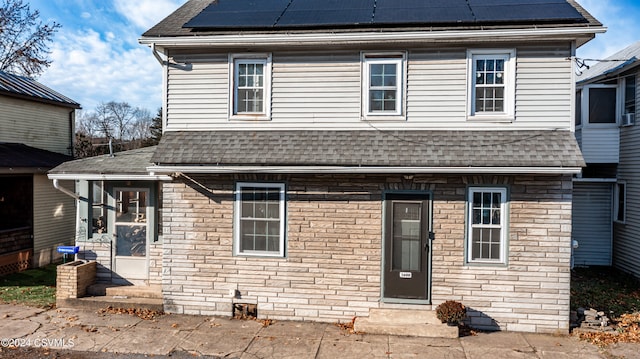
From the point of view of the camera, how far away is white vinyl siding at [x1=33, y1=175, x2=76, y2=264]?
13281 millimetres

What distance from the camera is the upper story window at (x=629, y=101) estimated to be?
39.0ft

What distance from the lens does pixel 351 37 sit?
8148 mm

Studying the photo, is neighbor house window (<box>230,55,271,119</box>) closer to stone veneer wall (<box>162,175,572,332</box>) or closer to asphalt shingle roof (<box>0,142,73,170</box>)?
stone veneer wall (<box>162,175,572,332</box>)

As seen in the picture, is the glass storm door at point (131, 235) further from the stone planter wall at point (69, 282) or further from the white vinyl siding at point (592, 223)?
the white vinyl siding at point (592, 223)

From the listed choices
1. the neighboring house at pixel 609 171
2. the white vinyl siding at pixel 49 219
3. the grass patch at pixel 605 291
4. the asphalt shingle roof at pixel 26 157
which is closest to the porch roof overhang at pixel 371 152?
the grass patch at pixel 605 291

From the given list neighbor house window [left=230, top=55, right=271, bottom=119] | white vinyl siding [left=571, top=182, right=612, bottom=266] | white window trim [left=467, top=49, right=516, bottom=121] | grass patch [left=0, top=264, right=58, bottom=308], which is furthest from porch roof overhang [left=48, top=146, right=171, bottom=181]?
white vinyl siding [left=571, top=182, right=612, bottom=266]

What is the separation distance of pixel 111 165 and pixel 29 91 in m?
8.74

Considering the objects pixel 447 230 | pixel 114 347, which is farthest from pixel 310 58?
pixel 114 347

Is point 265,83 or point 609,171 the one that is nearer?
point 265,83

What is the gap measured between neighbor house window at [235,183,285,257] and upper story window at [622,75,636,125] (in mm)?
10451

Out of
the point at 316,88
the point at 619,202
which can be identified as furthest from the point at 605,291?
the point at 316,88

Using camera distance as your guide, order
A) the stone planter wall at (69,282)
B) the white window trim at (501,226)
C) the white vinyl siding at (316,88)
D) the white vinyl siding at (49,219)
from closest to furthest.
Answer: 1. the white window trim at (501,226)
2. the white vinyl siding at (316,88)
3. the stone planter wall at (69,282)
4. the white vinyl siding at (49,219)

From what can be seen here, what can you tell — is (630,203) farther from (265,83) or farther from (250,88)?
(250,88)

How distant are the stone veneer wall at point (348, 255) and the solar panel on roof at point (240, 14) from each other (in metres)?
3.25
